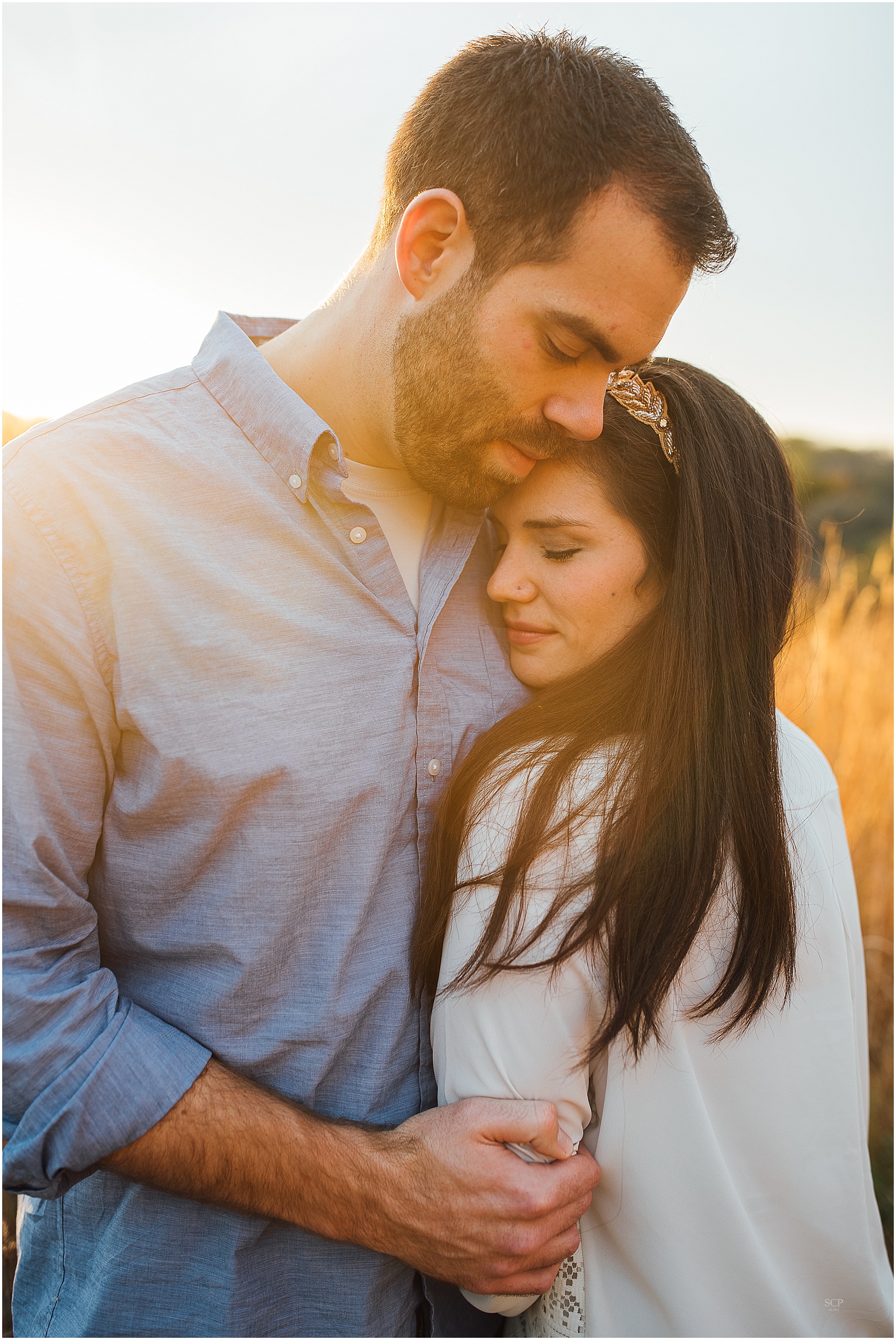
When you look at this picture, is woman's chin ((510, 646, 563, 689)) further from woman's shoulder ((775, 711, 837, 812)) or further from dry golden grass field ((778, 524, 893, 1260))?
dry golden grass field ((778, 524, 893, 1260))

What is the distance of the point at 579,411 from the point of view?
1574 mm

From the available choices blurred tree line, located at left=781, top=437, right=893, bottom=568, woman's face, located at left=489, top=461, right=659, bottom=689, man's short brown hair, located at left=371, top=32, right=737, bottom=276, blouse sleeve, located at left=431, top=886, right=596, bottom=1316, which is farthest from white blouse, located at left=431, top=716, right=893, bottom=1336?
blurred tree line, located at left=781, top=437, right=893, bottom=568

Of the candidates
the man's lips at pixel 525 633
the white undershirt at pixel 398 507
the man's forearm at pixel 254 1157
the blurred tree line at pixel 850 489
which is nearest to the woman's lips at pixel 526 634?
the man's lips at pixel 525 633

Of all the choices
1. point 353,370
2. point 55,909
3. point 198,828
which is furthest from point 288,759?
point 353,370

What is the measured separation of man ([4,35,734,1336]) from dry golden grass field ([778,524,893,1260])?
1.99 meters

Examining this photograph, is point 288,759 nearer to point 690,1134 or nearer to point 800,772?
point 690,1134

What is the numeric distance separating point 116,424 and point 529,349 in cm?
76

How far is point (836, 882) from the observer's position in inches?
61.9

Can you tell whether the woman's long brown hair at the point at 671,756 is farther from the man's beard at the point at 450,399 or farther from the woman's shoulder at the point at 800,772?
the man's beard at the point at 450,399

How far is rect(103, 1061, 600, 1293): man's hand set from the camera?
1254 millimetres

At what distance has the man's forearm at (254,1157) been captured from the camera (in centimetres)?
124

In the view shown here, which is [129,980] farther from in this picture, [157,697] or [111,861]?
[157,697]

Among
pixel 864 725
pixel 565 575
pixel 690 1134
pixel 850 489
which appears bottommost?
pixel 690 1134

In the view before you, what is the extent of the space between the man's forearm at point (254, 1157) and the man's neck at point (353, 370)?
1.19 metres
